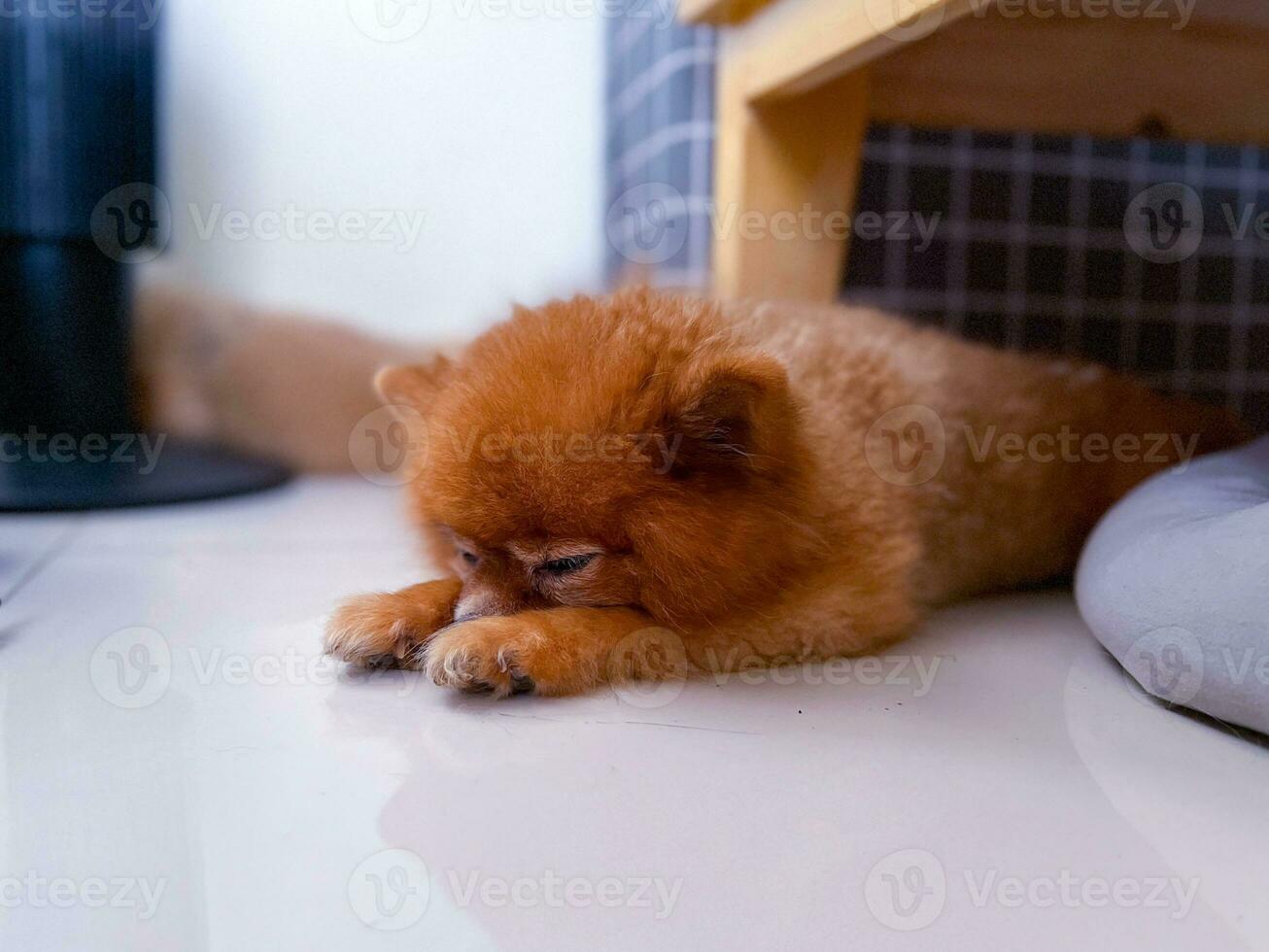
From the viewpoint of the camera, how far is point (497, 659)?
1321mm

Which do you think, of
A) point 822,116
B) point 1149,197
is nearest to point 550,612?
point 822,116

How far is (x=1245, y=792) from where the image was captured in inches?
44.2

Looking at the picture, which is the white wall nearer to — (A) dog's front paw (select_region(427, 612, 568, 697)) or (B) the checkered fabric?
(B) the checkered fabric

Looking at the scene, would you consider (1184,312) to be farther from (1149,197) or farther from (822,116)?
(822,116)

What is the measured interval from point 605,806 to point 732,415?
0.57 metres

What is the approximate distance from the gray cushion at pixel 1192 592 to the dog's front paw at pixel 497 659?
34.1 inches

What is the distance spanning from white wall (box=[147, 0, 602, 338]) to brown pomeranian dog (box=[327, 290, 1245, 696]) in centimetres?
141

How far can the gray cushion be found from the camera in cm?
122

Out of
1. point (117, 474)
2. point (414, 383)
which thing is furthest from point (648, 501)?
point (117, 474)

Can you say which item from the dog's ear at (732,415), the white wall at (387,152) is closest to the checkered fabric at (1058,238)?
the white wall at (387,152)

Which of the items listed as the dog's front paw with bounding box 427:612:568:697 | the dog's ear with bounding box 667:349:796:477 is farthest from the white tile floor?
the dog's ear with bounding box 667:349:796:477

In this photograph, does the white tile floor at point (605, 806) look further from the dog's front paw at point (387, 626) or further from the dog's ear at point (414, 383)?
the dog's ear at point (414, 383)

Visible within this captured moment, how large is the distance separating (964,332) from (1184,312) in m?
0.75

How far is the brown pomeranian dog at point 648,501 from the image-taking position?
4.45ft
